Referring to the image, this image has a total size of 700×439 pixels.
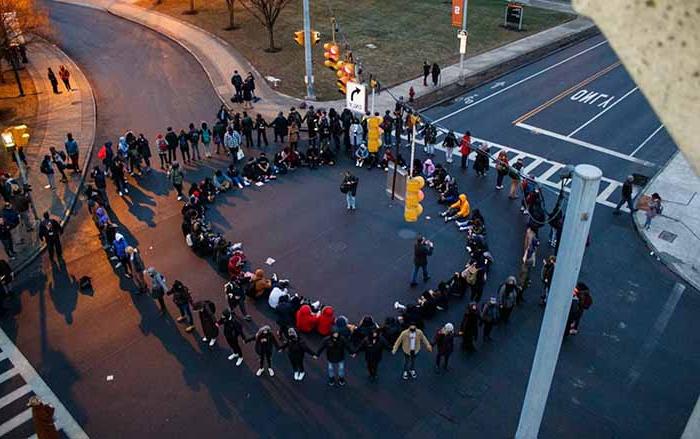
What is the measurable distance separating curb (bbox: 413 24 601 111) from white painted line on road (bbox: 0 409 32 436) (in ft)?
71.3

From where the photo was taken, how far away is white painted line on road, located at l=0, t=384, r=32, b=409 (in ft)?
44.4

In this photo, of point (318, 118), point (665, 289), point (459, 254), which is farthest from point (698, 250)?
point (318, 118)

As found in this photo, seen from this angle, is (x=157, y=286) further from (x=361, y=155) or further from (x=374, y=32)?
(x=374, y=32)

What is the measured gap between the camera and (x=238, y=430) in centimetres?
1281

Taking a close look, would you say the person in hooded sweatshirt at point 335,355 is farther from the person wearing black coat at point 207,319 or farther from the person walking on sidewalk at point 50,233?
the person walking on sidewalk at point 50,233

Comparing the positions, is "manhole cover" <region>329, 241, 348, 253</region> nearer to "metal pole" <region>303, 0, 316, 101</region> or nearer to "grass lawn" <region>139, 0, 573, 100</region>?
"metal pole" <region>303, 0, 316, 101</region>

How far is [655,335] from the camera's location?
15219 mm

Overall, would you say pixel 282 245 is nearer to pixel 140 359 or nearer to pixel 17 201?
pixel 140 359

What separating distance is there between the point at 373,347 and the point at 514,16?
35852mm

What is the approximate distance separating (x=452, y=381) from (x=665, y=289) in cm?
741

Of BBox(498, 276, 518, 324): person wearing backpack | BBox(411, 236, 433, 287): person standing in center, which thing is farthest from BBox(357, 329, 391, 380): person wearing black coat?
BBox(498, 276, 518, 324): person wearing backpack

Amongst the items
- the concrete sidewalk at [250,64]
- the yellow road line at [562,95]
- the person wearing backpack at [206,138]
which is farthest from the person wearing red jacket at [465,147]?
the person wearing backpack at [206,138]

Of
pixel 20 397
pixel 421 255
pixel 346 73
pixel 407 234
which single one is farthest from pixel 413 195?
pixel 20 397

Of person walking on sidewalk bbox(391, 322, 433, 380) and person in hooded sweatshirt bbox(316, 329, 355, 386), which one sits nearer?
person in hooded sweatshirt bbox(316, 329, 355, 386)
